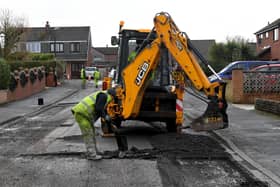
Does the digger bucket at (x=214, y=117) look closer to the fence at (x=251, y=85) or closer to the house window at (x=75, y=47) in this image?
the fence at (x=251, y=85)

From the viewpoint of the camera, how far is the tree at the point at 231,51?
151 ft

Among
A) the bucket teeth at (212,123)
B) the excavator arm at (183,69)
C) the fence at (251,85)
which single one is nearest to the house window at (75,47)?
the fence at (251,85)

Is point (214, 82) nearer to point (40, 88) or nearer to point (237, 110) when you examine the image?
point (237, 110)

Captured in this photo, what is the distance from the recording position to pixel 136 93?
1118 cm

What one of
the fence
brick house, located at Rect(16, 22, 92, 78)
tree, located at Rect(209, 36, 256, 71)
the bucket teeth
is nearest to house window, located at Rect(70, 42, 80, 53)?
brick house, located at Rect(16, 22, 92, 78)

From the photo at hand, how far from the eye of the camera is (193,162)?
29.5 ft

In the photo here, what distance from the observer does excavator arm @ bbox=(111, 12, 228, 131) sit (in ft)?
32.4

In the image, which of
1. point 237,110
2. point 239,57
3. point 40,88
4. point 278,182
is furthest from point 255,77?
point 239,57

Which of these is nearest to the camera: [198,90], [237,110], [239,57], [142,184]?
[142,184]

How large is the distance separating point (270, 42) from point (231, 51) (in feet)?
12.7

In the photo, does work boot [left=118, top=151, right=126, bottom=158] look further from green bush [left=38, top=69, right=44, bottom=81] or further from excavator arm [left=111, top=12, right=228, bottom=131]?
green bush [left=38, top=69, right=44, bottom=81]

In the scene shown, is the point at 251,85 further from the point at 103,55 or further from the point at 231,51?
the point at 103,55

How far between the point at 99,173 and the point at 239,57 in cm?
3900

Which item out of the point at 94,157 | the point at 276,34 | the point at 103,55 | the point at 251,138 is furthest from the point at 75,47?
the point at 94,157
